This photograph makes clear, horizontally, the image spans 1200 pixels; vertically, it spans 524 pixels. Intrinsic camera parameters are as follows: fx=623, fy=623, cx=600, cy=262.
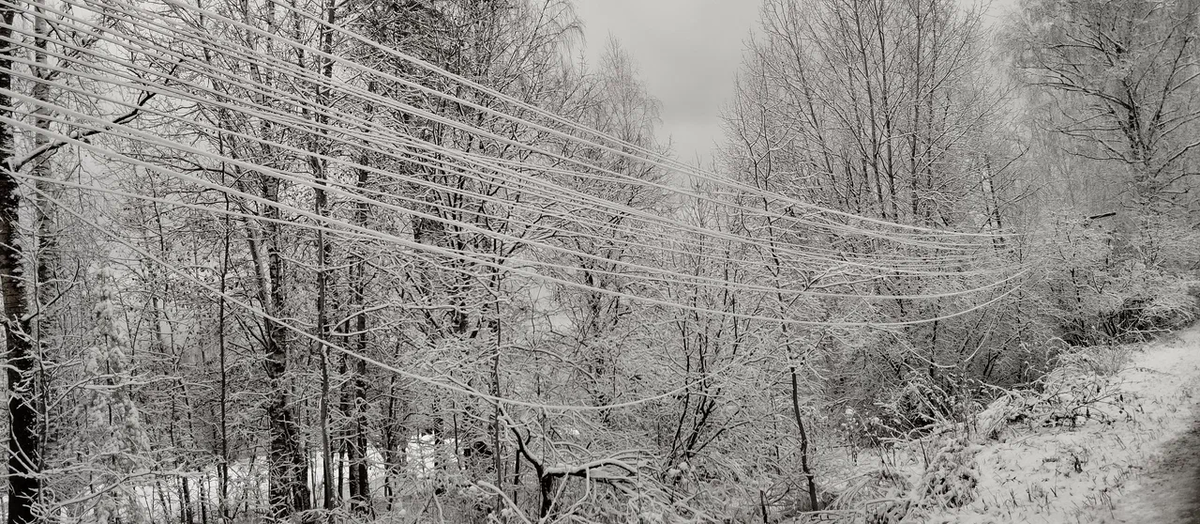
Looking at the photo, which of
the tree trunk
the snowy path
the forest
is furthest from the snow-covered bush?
the tree trunk

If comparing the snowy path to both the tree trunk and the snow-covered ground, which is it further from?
the tree trunk

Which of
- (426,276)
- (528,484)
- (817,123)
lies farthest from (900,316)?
(426,276)

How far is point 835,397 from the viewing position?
974 centimetres

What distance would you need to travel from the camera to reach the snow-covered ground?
4.03m

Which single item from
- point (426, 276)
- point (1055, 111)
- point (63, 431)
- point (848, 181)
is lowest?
point (63, 431)

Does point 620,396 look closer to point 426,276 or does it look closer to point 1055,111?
point 426,276

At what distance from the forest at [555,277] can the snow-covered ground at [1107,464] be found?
0.43 meters

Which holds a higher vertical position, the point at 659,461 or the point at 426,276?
the point at 426,276

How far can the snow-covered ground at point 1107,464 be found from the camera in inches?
159

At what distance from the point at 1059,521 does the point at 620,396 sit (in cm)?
408

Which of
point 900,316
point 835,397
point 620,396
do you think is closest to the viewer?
point 620,396

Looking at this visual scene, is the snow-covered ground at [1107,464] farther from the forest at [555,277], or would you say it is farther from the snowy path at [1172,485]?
the forest at [555,277]

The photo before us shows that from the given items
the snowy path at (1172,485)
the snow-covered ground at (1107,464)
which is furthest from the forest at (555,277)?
the snowy path at (1172,485)

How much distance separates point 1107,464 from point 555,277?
16.8 feet
